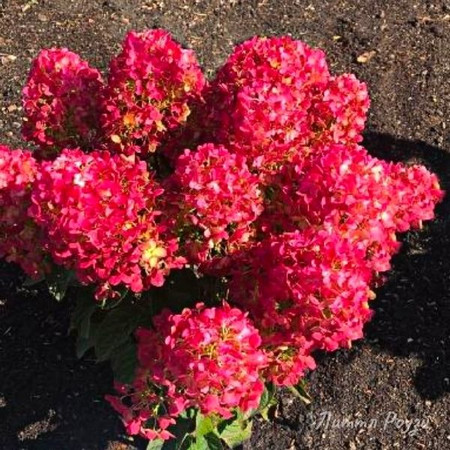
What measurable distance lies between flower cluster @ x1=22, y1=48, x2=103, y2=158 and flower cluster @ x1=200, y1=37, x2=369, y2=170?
1.06 feet

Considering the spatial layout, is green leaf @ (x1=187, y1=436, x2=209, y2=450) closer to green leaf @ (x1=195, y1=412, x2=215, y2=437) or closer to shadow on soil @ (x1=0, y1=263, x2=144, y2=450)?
green leaf @ (x1=195, y1=412, x2=215, y2=437)

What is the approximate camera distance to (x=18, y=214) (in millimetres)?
1813

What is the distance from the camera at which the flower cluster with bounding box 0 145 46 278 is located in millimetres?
1819

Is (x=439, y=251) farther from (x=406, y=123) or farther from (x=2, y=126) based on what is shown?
(x=2, y=126)

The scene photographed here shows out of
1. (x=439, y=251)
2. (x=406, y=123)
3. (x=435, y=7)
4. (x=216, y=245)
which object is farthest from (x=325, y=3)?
(x=216, y=245)

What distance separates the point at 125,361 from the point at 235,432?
0.37 m

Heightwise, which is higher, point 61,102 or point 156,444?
point 61,102

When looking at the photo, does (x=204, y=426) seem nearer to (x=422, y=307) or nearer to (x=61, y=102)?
(x=61, y=102)

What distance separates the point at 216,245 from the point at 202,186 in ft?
0.54

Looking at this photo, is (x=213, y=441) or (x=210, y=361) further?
(x=213, y=441)

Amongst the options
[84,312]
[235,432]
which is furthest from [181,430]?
[84,312]

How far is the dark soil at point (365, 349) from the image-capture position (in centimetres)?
252

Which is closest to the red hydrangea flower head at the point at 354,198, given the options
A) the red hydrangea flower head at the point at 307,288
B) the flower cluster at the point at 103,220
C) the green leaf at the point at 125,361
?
the red hydrangea flower head at the point at 307,288

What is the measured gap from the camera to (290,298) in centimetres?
167
